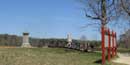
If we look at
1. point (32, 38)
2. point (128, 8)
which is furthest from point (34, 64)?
point (32, 38)

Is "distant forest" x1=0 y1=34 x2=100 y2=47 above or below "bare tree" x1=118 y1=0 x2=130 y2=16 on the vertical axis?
below

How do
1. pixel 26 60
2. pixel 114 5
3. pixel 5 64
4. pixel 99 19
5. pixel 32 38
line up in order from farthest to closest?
pixel 32 38
pixel 99 19
pixel 114 5
pixel 26 60
pixel 5 64

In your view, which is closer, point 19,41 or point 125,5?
point 125,5

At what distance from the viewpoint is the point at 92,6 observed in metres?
40.9

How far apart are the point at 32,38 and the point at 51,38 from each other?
3.23 m

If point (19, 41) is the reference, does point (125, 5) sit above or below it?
above

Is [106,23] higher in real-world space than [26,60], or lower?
higher

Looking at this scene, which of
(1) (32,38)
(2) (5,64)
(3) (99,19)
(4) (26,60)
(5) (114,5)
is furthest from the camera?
(1) (32,38)

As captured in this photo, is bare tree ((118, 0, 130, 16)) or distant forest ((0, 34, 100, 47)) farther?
distant forest ((0, 34, 100, 47))

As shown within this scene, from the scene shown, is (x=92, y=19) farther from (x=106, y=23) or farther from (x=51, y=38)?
(x=51, y=38)

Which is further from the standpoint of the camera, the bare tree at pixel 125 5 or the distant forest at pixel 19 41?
the distant forest at pixel 19 41

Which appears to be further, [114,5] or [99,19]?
[99,19]

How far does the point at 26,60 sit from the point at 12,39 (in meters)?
35.9

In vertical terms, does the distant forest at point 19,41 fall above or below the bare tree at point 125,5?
below
